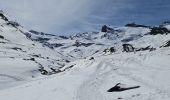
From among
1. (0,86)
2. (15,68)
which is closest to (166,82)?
(0,86)

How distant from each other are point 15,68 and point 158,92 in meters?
36.3

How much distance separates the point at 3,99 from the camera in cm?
2680

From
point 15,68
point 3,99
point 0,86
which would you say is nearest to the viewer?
point 3,99

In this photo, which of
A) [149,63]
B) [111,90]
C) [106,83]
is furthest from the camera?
[149,63]

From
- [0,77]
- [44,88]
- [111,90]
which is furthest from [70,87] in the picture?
[0,77]

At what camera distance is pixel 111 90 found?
25141 millimetres

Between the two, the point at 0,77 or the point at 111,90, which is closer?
the point at 111,90

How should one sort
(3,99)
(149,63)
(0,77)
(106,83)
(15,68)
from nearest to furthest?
(3,99), (106,83), (149,63), (0,77), (15,68)

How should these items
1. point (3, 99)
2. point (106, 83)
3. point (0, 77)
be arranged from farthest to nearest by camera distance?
point (0, 77) < point (106, 83) < point (3, 99)

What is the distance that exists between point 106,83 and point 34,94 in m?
6.92

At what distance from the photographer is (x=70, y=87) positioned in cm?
2972

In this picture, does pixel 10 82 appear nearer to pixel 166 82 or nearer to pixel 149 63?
pixel 149 63

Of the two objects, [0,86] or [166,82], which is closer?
[166,82]

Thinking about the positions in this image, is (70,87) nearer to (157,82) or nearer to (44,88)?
(44,88)
